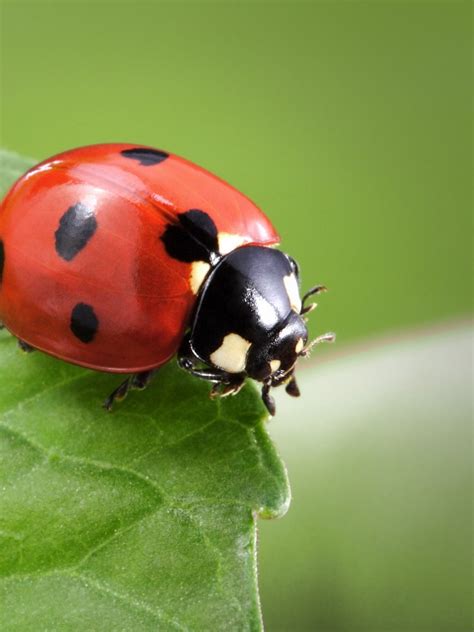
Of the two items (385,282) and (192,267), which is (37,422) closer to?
(192,267)

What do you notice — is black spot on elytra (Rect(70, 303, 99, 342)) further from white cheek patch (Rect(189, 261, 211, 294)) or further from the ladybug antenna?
the ladybug antenna

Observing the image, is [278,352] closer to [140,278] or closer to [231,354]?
[231,354]

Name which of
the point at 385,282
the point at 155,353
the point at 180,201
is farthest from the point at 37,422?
the point at 385,282

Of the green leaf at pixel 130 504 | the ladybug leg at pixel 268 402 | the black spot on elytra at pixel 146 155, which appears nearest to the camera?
the green leaf at pixel 130 504

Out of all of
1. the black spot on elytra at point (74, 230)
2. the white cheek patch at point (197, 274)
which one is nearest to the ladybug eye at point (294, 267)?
the white cheek patch at point (197, 274)

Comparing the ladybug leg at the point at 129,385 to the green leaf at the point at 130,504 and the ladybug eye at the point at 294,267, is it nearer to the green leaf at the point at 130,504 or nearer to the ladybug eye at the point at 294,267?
the green leaf at the point at 130,504

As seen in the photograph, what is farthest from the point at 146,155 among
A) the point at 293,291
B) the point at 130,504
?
the point at 130,504
